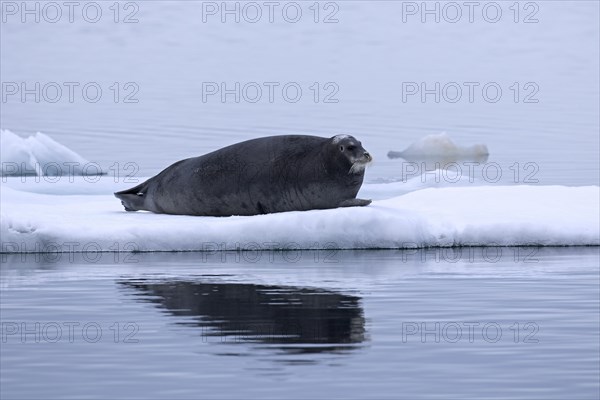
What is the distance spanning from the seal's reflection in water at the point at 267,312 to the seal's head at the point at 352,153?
163 inches

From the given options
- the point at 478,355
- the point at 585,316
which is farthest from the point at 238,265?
the point at 478,355

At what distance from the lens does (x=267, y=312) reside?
31.9 ft

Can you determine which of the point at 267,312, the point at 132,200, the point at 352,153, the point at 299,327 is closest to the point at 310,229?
the point at 352,153

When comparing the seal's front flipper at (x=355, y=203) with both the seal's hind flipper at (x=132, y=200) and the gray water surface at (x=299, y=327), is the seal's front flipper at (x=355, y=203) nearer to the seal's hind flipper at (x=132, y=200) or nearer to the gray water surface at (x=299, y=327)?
the gray water surface at (x=299, y=327)

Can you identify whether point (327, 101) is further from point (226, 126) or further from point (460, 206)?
point (460, 206)

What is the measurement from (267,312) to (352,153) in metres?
5.84

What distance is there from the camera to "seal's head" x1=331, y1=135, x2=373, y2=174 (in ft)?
50.1

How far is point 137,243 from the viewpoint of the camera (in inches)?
553

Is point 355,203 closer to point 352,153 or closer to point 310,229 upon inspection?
point 352,153

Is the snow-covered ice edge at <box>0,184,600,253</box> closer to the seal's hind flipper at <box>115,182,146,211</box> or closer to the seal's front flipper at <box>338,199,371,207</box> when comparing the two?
the seal's front flipper at <box>338,199,371,207</box>

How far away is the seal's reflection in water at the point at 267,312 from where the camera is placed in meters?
8.67

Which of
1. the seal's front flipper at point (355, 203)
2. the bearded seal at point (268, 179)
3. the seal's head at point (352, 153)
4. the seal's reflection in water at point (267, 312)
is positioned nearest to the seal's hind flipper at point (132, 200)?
the bearded seal at point (268, 179)

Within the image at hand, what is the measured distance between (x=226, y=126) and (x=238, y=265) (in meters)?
25.6

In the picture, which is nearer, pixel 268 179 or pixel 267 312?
pixel 267 312
